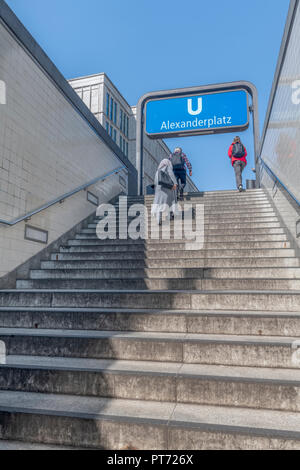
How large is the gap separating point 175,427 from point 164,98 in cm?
987

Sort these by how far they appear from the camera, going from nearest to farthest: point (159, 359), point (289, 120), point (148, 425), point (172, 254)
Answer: point (148, 425) < point (159, 359) < point (289, 120) < point (172, 254)

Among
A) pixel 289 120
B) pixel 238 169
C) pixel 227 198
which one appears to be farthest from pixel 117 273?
pixel 238 169

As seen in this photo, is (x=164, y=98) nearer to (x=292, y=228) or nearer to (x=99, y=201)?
(x=99, y=201)

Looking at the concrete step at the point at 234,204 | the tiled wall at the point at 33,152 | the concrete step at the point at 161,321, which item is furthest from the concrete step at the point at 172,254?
the concrete step at the point at 234,204

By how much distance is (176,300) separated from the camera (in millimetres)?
3428

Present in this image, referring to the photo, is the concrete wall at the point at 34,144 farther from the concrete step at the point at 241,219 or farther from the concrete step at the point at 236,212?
the concrete step at the point at 241,219

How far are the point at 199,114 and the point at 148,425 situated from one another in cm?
932

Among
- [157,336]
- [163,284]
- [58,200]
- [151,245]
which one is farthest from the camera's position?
[58,200]

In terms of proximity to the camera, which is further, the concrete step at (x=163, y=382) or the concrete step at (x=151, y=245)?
the concrete step at (x=151, y=245)

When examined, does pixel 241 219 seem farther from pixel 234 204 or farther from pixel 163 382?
pixel 163 382

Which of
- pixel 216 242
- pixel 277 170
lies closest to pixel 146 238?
pixel 216 242

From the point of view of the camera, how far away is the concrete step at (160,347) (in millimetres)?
2555

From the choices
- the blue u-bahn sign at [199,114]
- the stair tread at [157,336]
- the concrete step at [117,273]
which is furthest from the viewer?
the blue u-bahn sign at [199,114]

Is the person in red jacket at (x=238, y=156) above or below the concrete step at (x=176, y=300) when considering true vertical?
above
